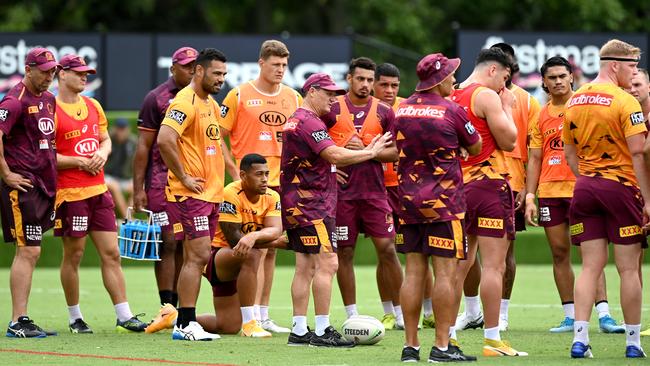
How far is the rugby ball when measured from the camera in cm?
1157

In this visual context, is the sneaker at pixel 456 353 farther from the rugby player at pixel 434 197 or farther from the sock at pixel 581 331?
the sock at pixel 581 331

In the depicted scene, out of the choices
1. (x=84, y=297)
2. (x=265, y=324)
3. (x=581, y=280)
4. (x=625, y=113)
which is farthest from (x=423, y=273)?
(x=84, y=297)

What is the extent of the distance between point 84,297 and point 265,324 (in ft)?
14.2

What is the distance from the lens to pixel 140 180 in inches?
530

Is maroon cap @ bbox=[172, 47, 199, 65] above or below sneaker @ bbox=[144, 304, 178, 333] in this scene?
above

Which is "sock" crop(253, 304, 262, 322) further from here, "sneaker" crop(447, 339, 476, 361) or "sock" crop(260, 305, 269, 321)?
"sneaker" crop(447, 339, 476, 361)

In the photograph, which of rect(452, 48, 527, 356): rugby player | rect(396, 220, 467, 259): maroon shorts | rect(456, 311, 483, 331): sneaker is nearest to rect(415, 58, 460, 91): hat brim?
rect(452, 48, 527, 356): rugby player

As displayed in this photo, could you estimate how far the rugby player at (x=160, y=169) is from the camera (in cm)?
1330

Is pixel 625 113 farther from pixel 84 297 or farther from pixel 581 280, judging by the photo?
pixel 84 297

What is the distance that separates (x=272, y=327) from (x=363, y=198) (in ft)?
5.00

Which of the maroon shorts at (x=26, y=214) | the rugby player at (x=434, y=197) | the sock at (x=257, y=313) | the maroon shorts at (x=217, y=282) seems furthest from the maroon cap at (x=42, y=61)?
the rugby player at (x=434, y=197)

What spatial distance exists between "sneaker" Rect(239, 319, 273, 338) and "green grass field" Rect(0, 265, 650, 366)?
189 millimetres

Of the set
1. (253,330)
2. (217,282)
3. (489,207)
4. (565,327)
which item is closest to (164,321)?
(217,282)

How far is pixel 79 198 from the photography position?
1289cm
